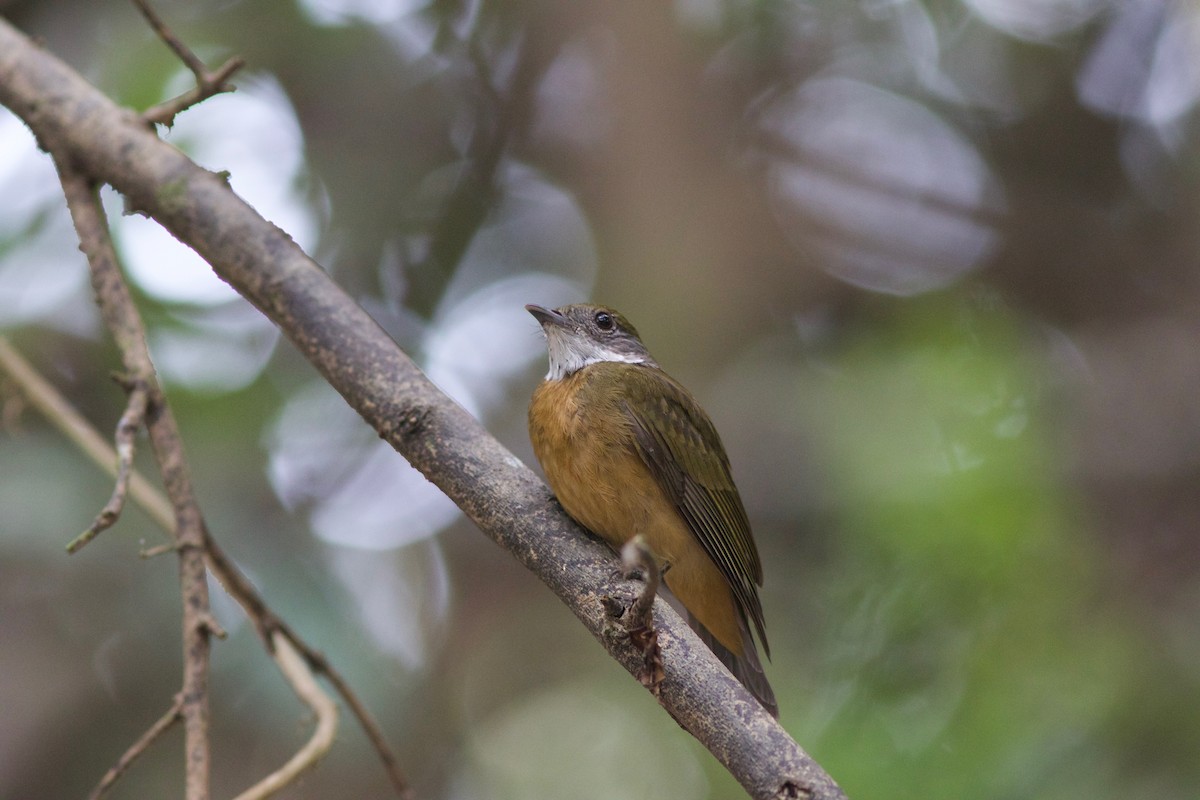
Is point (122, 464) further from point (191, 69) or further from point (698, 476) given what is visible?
point (698, 476)

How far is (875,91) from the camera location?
8.05m

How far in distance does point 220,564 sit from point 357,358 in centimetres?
57

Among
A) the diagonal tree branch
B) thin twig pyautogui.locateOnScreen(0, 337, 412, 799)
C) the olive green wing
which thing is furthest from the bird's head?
the diagonal tree branch

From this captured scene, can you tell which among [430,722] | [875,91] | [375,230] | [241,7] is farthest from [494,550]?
[875,91]

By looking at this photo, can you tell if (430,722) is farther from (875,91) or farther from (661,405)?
(875,91)

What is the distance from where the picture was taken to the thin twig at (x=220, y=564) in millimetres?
2402

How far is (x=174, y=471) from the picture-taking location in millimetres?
2053

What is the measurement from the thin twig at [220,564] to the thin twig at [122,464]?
176 mm

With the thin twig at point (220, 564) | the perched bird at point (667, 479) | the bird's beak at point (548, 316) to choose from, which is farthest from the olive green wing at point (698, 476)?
the thin twig at point (220, 564)

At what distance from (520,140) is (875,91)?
2.67 meters

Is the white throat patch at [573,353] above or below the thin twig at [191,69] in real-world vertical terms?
below

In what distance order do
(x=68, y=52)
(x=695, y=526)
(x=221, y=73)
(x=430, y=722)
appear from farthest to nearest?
1. (x=430, y=722)
2. (x=68, y=52)
3. (x=695, y=526)
4. (x=221, y=73)

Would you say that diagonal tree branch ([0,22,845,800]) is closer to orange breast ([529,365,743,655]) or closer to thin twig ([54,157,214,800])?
thin twig ([54,157,214,800])

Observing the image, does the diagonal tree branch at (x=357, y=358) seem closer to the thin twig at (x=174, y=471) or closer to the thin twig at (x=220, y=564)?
the thin twig at (x=174, y=471)
